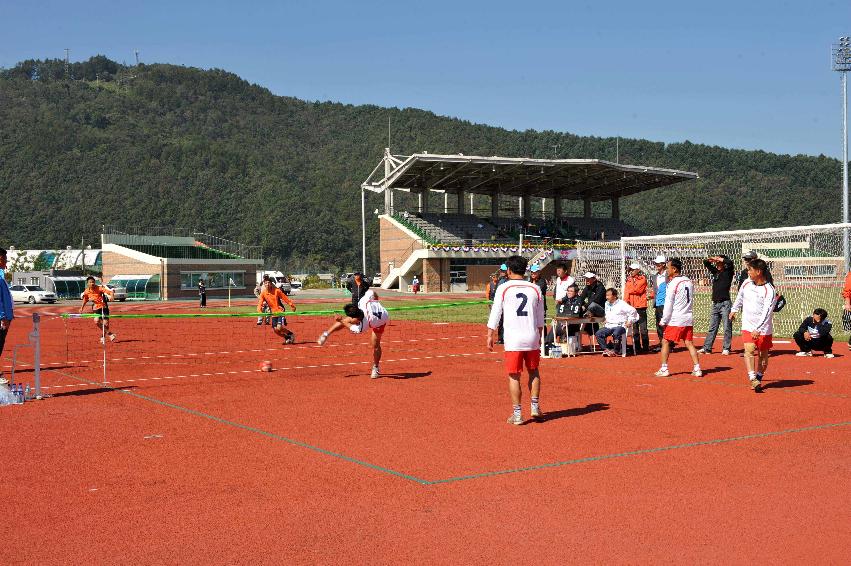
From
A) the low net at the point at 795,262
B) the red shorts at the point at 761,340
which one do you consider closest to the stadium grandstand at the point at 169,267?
the low net at the point at 795,262

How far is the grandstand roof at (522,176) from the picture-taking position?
66688 mm

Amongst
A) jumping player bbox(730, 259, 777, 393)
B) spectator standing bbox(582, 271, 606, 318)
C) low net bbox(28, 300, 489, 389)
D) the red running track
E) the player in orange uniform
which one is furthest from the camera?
the player in orange uniform

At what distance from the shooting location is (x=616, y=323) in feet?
58.5

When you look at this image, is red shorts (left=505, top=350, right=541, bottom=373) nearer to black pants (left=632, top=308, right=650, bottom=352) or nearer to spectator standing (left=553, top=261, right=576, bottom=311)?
black pants (left=632, top=308, right=650, bottom=352)

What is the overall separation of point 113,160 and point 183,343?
159807 millimetres

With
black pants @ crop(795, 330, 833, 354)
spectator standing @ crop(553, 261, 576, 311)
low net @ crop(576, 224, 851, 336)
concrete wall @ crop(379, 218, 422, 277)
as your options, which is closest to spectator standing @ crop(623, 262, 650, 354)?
spectator standing @ crop(553, 261, 576, 311)

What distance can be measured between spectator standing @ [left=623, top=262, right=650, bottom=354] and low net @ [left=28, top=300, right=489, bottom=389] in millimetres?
3842

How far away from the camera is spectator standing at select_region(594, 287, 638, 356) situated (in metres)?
17.7

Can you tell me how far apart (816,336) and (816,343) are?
16 cm

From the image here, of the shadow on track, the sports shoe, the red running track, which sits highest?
the sports shoe

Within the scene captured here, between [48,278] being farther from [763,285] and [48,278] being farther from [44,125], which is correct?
[44,125]

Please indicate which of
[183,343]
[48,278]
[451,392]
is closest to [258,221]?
[48,278]

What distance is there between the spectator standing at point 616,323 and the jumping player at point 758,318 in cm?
482

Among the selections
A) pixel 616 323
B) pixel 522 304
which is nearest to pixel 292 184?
pixel 616 323
